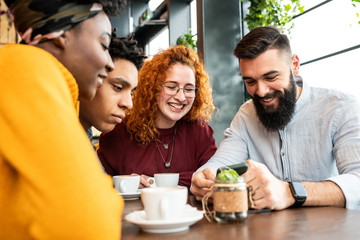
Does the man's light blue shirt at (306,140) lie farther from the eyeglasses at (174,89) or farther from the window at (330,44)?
the window at (330,44)

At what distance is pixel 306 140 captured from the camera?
177 cm

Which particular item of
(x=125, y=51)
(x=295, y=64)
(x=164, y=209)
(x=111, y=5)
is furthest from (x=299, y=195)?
(x=125, y=51)

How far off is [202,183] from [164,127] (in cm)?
102

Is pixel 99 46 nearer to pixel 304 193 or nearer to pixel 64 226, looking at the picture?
pixel 64 226

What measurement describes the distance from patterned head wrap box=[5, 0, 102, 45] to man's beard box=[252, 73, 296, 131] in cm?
123

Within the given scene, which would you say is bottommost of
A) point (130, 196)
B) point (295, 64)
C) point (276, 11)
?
point (130, 196)

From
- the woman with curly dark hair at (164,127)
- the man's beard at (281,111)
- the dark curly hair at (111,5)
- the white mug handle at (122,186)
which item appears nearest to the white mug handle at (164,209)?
the dark curly hair at (111,5)

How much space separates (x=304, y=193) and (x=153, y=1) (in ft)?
20.3

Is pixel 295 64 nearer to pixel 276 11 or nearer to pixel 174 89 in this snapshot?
pixel 174 89

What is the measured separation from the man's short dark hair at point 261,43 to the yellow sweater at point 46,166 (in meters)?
1.34

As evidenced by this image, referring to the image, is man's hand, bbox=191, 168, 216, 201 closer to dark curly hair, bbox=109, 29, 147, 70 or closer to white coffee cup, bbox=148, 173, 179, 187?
white coffee cup, bbox=148, 173, 179, 187

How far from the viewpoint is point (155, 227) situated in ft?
2.56

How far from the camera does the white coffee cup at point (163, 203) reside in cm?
79

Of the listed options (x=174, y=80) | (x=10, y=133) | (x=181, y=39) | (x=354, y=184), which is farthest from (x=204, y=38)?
(x=10, y=133)
